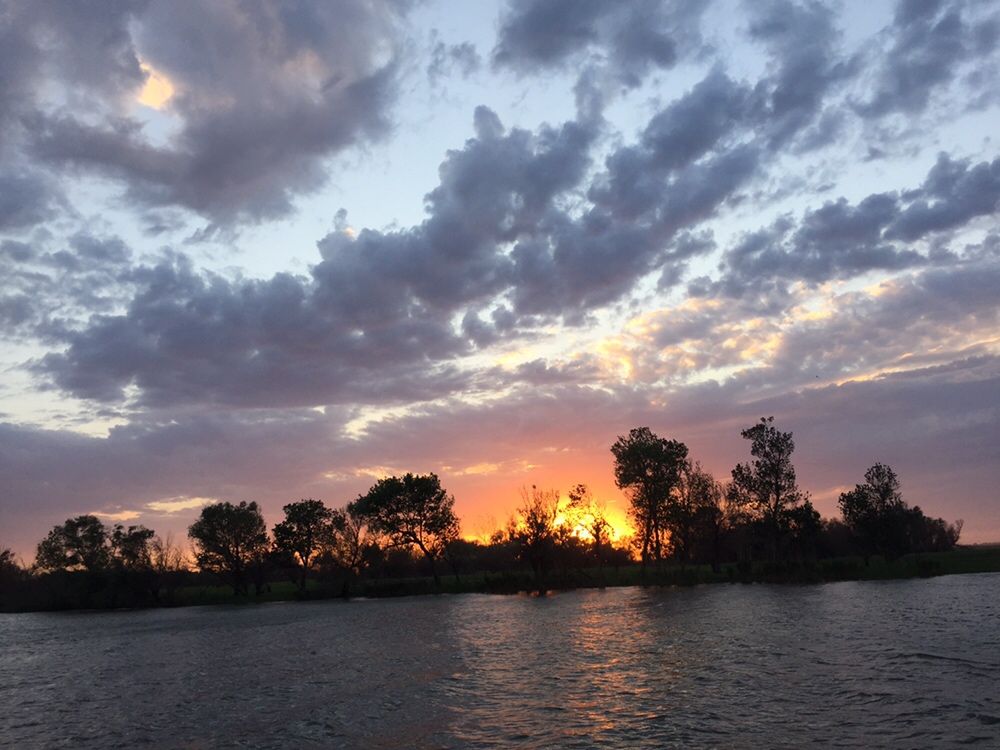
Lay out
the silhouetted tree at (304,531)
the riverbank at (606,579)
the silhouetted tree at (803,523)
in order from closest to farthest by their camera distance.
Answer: the riverbank at (606,579)
the silhouetted tree at (803,523)
the silhouetted tree at (304,531)

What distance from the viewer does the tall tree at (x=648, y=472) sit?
357ft

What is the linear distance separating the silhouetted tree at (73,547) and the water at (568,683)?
357 ft

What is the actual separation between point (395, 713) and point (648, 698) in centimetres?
889

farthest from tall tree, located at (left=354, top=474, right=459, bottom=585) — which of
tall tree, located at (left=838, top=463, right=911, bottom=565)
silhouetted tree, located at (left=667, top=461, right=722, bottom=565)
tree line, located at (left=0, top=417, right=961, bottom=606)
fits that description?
tall tree, located at (left=838, top=463, right=911, bottom=565)

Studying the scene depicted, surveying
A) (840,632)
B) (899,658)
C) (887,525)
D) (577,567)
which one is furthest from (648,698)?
(887,525)

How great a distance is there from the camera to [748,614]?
50.2 metres

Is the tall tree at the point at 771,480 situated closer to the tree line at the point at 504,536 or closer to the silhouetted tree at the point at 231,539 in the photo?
the tree line at the point at 504,536

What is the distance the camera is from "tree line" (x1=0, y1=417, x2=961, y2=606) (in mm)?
109000

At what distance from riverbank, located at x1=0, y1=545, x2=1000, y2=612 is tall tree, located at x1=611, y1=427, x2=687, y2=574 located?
8230 mm

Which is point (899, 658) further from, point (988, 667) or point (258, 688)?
point (258, 688)

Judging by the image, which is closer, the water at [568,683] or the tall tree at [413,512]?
the water at [568,683]

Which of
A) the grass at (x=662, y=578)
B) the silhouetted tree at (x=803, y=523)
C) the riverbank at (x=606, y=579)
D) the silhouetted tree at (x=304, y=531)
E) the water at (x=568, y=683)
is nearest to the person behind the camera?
the water at (x=568, y=683)

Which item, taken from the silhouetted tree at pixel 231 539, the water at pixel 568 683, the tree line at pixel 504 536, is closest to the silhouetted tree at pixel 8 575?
the tree line at pixel 504 536

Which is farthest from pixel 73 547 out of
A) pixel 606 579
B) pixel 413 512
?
pixel 606 579
